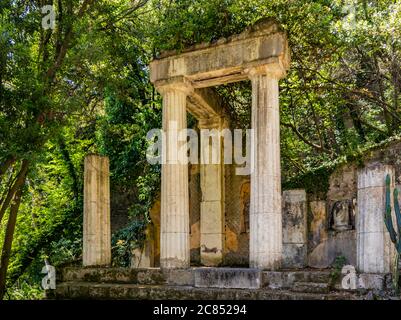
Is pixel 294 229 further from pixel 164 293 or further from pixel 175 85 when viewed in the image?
pixel 175 85

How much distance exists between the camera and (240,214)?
48.3ft

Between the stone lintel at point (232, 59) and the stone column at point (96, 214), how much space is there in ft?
10.2

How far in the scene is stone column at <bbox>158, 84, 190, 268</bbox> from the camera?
10.9 meters

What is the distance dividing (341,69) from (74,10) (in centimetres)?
1021

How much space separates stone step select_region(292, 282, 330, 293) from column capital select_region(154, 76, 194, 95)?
5824 millimetres

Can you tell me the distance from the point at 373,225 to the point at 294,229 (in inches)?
180

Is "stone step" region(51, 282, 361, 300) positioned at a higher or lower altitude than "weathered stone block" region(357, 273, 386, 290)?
lower

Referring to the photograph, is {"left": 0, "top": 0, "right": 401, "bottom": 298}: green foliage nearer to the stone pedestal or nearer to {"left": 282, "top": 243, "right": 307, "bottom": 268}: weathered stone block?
the stone pedestal

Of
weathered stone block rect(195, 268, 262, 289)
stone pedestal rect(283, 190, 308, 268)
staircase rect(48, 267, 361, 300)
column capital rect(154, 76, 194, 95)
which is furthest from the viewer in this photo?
stone pedestal rect(283, 190, 308, 268)

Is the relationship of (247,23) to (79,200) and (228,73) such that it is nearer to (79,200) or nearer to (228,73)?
(228,73)

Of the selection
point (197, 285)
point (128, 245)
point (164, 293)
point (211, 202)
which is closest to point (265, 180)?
point (197, 285)

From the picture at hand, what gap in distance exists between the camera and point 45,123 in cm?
1009

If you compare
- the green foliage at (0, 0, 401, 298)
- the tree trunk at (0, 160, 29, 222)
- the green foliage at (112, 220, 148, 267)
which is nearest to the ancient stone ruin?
the green foliage at (0, 0, 401, 298)
